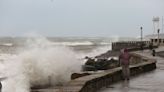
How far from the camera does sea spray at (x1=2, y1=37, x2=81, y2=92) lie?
23.2m

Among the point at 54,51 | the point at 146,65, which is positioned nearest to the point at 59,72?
the point at 54,51

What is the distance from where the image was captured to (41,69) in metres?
27.0

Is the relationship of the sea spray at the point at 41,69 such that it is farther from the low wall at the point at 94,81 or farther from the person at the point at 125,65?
the person at the point at 125,65

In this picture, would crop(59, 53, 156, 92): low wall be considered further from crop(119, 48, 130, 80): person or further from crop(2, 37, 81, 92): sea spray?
crop(2, 37, 81, 92): sea spray

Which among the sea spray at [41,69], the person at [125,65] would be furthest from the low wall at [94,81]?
the sea spray at [41,69]

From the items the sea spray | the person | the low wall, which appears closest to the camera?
the low wall

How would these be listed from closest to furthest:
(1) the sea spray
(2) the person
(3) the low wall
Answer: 1. (3) the low wall
2. (2) the person
3. (1) the sea spray

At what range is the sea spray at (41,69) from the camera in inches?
914

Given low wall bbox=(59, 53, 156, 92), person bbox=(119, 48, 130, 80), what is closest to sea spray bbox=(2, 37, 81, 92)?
low wall bbox=(59, 53, 156, 92)

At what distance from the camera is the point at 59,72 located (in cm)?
2606

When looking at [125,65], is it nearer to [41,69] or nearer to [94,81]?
[94,81]

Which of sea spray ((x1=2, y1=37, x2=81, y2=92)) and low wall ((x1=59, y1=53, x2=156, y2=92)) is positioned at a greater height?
low wall ((x1=59, y1=53, x2=156, y2=92))

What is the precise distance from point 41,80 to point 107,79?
37.2 ft

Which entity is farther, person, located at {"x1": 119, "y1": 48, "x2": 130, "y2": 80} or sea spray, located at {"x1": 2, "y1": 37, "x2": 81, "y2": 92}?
sea spray, located at {"x1": 2, "y1": 37, "x2": 81, "y2": 92}
